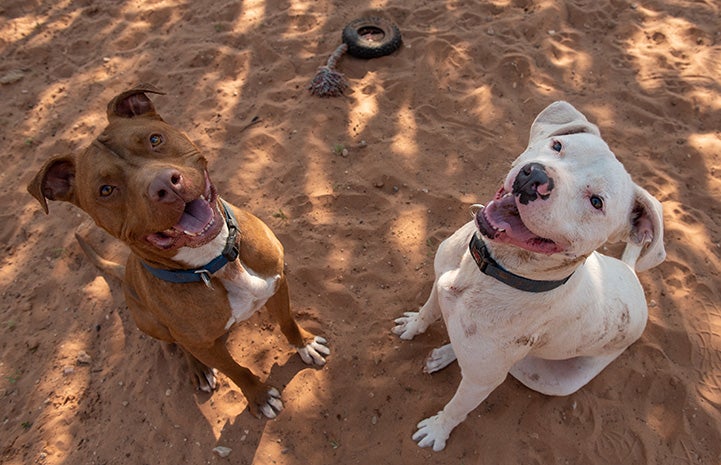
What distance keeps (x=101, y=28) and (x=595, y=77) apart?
239 inches

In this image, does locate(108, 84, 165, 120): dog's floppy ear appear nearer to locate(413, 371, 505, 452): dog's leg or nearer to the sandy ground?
the sandy ground

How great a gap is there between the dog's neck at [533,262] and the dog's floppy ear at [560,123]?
27.9 inches

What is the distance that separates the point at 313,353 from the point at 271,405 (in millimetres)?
479

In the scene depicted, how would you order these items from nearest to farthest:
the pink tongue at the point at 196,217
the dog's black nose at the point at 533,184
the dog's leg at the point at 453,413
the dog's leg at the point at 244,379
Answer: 1. the dog's black nose at the point at 533,184
2. the pink tongue at the point at 196,217
3. the dog's leg at the point at 453,413
4. the dog's leg at the point at 244,379

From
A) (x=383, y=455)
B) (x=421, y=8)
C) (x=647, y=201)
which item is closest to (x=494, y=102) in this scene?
(x=421, y=8)

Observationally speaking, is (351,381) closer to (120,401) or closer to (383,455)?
(383,455)

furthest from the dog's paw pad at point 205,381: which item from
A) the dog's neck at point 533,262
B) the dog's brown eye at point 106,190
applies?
the dog's neck at point 533,262

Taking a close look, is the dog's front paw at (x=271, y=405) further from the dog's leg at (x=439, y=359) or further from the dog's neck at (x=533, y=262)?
the dog's neck at (x=533, y=262)

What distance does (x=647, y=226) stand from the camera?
2.19 metres

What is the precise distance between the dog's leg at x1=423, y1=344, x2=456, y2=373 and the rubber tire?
3.47 metres

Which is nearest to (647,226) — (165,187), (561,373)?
(561,373)

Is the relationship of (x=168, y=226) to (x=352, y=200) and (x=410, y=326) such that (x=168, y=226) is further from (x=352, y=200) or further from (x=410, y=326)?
(x=352, y=200)

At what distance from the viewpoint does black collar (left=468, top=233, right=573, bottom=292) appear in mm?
2295

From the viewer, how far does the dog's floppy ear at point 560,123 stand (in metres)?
2.47
